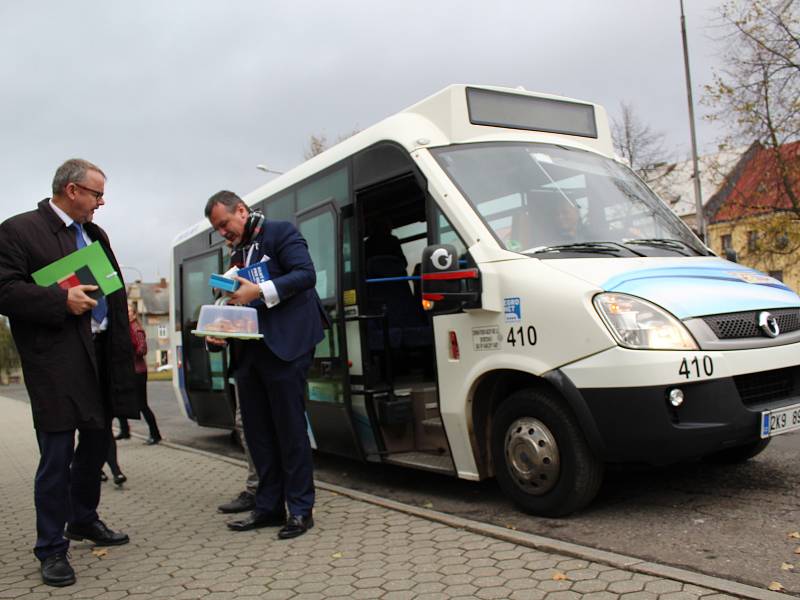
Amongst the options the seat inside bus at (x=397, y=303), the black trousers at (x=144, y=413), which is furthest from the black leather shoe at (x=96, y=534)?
the black trousers at (x=144, y=413)

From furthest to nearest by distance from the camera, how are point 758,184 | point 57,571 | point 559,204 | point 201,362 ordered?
point 758,184 → point 201,362 → point 559,204 → point 57,571

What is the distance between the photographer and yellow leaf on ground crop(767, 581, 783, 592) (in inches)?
133

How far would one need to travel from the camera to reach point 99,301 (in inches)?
181

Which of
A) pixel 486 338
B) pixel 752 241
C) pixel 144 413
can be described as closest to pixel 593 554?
pixel 486 338

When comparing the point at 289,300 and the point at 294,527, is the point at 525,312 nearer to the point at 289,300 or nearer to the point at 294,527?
the point at 289,300

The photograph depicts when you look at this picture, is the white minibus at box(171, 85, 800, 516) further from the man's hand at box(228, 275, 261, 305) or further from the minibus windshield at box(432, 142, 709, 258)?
the man's hand at box(228, 275, 261, 305)

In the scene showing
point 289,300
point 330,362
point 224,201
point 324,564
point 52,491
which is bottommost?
point 324,564

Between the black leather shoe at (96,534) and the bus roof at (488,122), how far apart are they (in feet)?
10.4

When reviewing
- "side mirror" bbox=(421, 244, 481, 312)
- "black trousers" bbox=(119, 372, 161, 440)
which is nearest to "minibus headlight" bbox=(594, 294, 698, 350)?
"side mirror" bbox=(421, 244, 481, 312)

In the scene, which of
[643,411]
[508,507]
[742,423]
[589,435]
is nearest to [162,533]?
[508,507]

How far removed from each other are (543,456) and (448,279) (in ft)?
4.03

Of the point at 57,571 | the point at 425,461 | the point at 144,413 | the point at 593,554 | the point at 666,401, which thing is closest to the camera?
the point at 593,554

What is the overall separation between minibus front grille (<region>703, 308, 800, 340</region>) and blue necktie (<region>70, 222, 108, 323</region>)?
132 inches

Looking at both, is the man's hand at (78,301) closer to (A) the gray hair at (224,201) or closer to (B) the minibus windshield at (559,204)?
(A) the gray hair at (224,201)
